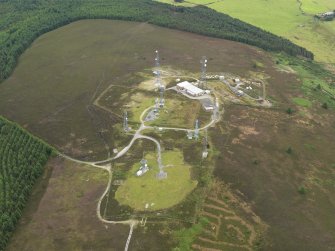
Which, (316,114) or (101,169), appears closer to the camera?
(101,169)

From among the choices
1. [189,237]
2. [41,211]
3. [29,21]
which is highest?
[189,237]

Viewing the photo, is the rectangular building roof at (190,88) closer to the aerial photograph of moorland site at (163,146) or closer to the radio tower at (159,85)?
the aerial photograph of moorland site at (163,146)

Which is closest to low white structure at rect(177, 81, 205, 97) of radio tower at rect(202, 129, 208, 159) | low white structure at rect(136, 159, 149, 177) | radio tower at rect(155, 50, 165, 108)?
radio tower at rect(155, 50, 165, 108)

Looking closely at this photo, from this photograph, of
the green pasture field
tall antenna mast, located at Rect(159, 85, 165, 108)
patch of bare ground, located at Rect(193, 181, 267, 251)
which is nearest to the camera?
patch of bare ground, located at Rect(193, 181, 267, 251)

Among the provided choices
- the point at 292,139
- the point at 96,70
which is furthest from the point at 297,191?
the point at 96,70

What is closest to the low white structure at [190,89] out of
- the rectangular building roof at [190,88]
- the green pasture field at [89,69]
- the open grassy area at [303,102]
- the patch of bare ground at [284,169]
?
the rectangular building roof at [190,88]

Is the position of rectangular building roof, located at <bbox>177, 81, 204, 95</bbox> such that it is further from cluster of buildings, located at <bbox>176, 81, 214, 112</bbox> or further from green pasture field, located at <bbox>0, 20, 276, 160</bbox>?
green pasture field, located at <bbox>0, 20, 276, 160</bbox>

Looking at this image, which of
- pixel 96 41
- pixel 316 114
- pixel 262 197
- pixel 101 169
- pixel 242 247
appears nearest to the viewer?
pixel 242 247

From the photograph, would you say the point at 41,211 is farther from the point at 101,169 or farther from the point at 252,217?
the point at 252,217
